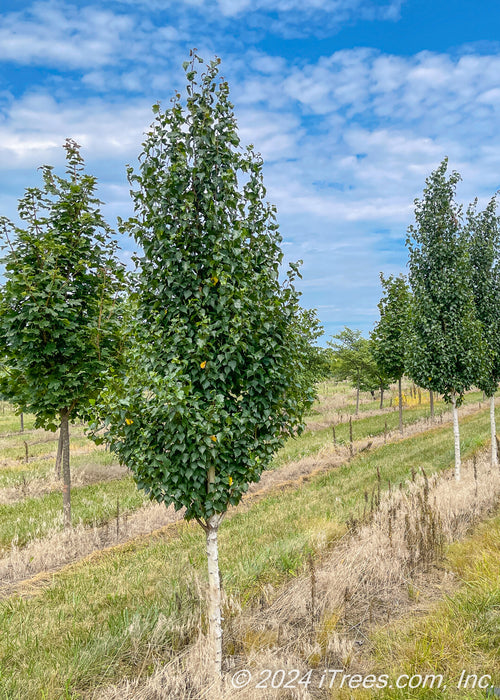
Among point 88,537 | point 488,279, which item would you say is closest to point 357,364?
point 488,279

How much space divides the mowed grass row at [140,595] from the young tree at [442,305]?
3.89 meters

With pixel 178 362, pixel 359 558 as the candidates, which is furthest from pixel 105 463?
pixel 178 362

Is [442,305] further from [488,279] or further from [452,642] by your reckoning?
[452,642]

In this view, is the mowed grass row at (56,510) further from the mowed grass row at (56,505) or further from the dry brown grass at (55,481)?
the dry brown grass at (55,481)

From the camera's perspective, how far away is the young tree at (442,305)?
11.1m

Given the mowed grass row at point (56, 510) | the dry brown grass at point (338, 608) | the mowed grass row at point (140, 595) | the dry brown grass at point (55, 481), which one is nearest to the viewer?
the dry brown grass at point (338, 608)

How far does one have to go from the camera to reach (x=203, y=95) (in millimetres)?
4414

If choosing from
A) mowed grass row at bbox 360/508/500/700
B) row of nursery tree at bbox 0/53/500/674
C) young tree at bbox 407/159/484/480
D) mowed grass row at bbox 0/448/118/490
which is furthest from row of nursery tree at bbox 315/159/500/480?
mowed grass row at bbox 0/448/118/490

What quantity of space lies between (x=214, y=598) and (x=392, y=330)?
62.5 ft

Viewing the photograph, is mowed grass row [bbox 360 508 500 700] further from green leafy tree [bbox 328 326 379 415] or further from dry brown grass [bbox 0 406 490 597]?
green leafy tree [bbox 328 326 379 415]

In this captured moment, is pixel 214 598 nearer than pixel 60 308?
Yes

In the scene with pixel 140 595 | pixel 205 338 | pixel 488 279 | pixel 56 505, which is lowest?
pixel 56 505

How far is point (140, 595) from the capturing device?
5.69 m

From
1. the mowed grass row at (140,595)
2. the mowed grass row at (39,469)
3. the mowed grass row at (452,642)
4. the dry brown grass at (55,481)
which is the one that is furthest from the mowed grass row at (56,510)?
the mowed grass row at (452,642)
